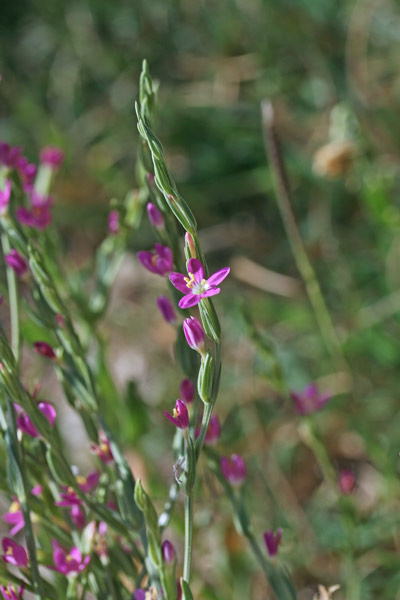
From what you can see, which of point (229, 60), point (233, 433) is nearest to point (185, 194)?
point (229, 60)

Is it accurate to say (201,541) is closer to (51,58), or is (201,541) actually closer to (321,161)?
(321,161)

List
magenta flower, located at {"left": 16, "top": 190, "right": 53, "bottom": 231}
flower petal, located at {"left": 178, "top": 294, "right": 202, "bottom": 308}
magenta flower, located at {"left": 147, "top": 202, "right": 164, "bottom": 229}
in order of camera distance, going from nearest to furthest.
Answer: flower petal, located at {"left": 178, "top": 294, "right": 202, "bottom": 308}
magenta flower, located at {"left": 147, "top": 202, "right": 164, "bottom": 229}
magenta flower, located at {"left": 16, "top": 190, "right": 53, "bottom": 231}

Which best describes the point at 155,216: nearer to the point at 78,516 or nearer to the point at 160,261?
the point at 160,261

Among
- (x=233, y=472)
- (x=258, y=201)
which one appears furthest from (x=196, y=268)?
(x=258, y=201)

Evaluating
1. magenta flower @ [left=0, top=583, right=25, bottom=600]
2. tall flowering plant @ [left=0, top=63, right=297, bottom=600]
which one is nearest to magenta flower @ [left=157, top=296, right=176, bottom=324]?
tall flowering plant @ [left=0, top=63, right=297, bottom=600]

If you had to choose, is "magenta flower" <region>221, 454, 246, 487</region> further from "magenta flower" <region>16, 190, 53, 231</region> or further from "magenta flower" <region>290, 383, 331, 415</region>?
"magenta flower" <region>16, 190, 53, 231</region>

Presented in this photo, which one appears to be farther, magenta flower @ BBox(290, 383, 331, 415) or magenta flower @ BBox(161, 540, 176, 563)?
magenta flower @ BBox(290, 383, 331, 415)
